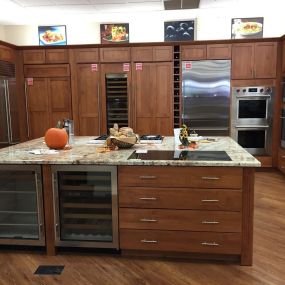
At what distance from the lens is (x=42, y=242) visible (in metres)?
2.39

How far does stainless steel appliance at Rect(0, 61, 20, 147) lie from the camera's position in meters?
4.69

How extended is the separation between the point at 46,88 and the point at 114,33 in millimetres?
1708

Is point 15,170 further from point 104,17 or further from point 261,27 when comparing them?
point 261,27

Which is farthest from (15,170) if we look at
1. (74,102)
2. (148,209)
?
(74,102)

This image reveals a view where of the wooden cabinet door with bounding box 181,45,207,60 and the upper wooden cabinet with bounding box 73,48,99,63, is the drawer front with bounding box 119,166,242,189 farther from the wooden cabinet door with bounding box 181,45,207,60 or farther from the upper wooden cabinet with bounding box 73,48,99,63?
the upper wooden cabinet with bounding box 73,48,99,63

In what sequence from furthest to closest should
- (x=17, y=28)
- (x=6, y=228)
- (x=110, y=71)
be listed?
(x=17, y=28), (x=110, y=71), (x=6, y=228)

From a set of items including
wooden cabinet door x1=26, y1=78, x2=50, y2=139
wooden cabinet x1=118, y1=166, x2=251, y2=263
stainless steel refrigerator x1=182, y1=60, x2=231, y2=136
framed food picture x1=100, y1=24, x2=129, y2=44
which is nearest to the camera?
wooden cabinet x1=118, y1=166, x2=251, y2=263

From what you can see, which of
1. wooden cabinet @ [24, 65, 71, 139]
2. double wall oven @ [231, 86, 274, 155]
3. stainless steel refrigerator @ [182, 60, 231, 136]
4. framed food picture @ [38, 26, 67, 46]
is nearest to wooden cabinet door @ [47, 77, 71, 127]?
wooden cabinet @ [24, 65, 71, 139]

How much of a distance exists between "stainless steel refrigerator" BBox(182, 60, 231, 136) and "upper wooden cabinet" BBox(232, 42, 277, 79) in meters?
0.17

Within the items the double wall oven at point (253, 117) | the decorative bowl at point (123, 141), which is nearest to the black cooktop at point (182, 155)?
the decorative bowl at point (123, 141)

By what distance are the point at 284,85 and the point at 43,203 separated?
400 centimetres

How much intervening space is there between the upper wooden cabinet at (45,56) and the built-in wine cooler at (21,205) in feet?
10.3

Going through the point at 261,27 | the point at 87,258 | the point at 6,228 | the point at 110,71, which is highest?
the point at 261,27

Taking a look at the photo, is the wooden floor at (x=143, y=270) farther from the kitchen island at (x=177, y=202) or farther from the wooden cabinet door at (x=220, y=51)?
the wooden cabinet door at (x=220, y=51)
